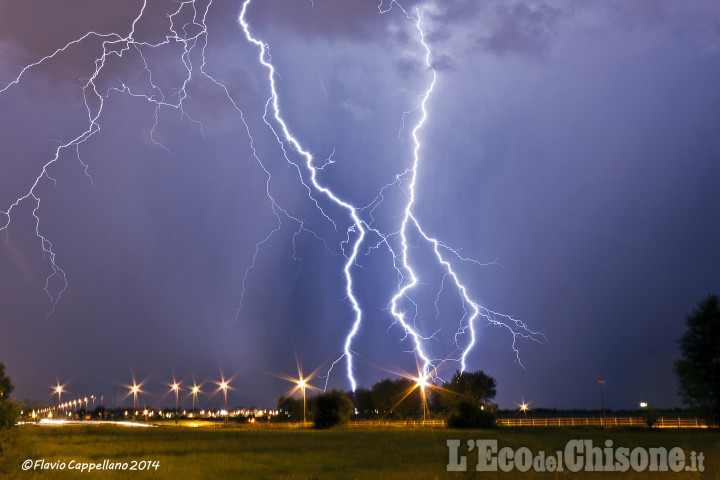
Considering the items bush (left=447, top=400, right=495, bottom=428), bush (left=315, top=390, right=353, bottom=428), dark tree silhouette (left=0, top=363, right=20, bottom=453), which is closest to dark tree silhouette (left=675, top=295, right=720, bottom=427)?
bush (left=447, top=400, right=495, bottom=428)

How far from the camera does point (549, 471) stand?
12281 millimetres

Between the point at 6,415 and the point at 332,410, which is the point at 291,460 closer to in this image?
the point at 6,415

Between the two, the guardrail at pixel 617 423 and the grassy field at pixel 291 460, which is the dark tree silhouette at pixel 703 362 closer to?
the guardrail at pixel 617 423

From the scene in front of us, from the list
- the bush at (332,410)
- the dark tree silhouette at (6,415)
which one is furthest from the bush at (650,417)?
the dark tree silhouette at (6,415)

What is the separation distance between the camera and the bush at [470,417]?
1565 inches

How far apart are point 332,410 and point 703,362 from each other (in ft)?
86.4

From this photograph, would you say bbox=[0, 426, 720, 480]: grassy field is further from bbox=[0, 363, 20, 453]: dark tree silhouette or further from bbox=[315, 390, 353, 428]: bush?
bbox=[315, 390, 353, 428]: bush

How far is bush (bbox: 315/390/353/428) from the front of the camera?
1802 inches

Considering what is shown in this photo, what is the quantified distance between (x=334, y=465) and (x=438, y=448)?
617 cm

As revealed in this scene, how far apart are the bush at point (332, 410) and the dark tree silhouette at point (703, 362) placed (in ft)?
79.3

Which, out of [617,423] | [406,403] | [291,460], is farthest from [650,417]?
[406,403]

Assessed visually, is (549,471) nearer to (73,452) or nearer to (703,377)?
(73,452)

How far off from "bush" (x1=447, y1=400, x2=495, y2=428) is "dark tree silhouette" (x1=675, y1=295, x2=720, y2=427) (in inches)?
483

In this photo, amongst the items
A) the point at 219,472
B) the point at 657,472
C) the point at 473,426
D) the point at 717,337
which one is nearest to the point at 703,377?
the point at 717,337
